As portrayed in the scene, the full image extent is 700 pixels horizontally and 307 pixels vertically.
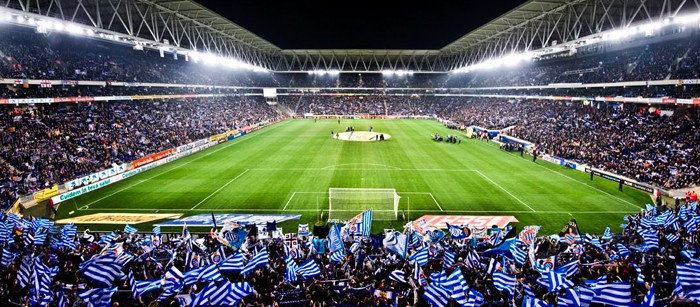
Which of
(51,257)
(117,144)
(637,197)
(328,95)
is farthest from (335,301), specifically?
(328,95)

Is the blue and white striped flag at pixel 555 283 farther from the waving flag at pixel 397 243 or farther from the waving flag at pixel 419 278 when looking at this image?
the waving flag at pixel 397 243

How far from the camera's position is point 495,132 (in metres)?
55.2

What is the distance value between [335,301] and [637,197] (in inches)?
1010

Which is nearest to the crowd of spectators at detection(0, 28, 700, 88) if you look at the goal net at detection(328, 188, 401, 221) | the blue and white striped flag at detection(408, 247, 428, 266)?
the goal net at detection(328, 188, 401, 221)

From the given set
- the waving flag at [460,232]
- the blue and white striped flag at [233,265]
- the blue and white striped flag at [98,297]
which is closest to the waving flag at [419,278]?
the blue and white striped flag at [233,265]

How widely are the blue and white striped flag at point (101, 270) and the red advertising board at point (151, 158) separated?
26191 millimetres

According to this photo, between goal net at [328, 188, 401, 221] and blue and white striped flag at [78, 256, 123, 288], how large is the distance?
13053mm

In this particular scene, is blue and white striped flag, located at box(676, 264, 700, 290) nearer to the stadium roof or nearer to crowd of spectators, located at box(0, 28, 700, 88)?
the stadium roof

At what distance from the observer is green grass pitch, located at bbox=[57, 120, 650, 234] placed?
24109mm

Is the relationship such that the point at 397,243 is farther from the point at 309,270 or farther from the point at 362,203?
the point at 362,203

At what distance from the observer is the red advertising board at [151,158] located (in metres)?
34.4

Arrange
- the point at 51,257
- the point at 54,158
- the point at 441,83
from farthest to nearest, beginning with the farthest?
the point at 441,83
the point at 54,158
the point at 51,257

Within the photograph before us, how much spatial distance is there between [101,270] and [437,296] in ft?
29.6

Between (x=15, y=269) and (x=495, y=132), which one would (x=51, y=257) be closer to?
(x=15, y=269)
